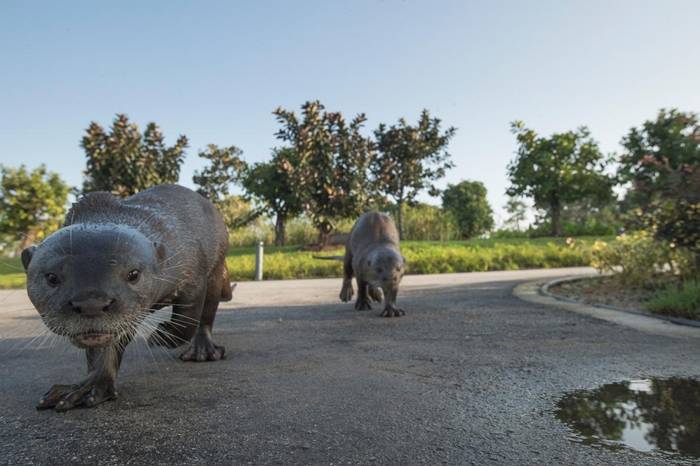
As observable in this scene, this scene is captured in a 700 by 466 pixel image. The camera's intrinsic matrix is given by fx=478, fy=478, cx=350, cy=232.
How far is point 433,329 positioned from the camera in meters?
5.76

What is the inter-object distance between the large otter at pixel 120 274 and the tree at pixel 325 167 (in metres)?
17.6

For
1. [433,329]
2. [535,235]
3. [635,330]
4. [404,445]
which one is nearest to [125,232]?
[404,445]

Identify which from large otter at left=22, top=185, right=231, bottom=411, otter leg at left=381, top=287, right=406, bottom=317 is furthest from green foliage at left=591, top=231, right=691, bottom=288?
large otter at left=22, top=185, right=231, bottom=411

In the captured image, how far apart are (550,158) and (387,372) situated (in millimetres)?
37184

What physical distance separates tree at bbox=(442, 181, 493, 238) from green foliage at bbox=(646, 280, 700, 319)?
46.9m

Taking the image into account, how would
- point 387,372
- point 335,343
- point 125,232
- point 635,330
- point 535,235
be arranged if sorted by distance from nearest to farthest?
point 125,232, point 387,372, point 335,343, point 635,330, point 535,235

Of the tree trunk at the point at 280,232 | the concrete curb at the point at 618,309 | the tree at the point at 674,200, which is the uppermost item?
the tree trunk at the point at 280,232

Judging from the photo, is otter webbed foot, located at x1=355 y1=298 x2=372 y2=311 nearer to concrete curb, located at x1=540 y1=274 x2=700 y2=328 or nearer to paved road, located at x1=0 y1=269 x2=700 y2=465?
paved road, located at x1=0 y1=269 x2=700 y2=465

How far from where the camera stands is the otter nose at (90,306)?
220cm

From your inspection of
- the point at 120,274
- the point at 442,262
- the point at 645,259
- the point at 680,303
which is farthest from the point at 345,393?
the point at 442,262

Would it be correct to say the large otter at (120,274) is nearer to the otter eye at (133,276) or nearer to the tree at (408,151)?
the otter eye at (133,276)

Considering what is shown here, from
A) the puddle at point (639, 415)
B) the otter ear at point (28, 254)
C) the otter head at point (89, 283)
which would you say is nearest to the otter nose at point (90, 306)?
the otter head at point (89, 283)

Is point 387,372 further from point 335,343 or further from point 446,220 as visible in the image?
point 446,220

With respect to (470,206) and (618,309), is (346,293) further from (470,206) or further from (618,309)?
(470,206)
